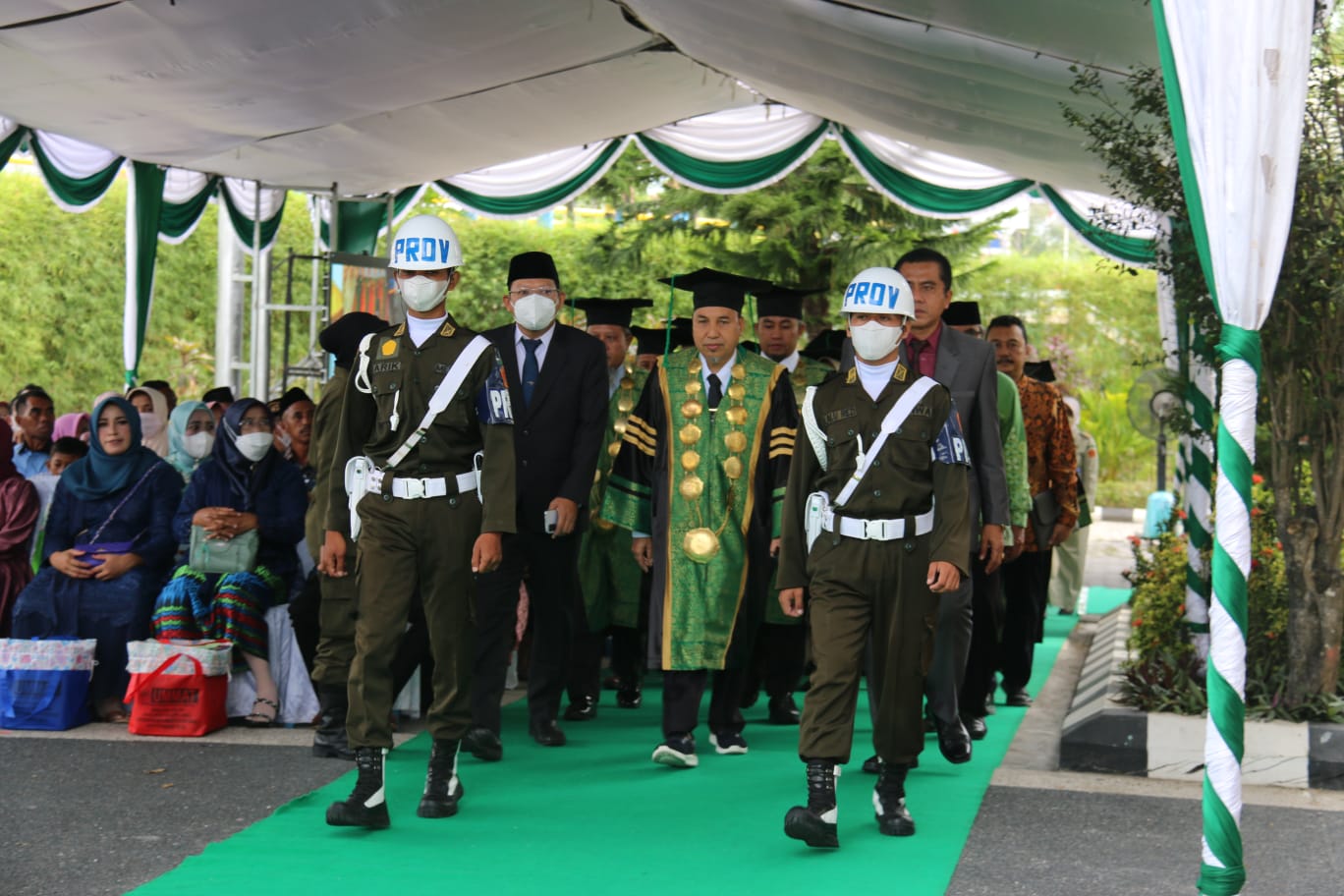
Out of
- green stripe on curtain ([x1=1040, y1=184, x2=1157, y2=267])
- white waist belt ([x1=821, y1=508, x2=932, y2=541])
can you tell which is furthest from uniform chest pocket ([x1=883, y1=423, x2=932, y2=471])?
green stripe on curtain ([x1=1040, y1=184, x2=1157, y2=267])

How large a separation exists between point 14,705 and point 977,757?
4476 millimetres

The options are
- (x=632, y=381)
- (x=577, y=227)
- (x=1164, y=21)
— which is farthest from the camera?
(x=577, y=227)

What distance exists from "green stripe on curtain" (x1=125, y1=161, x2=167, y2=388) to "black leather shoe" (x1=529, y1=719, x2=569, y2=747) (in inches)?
290

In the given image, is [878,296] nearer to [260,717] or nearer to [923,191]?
[260,717]

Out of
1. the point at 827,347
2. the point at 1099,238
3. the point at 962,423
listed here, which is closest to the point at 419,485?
the point at 962,423

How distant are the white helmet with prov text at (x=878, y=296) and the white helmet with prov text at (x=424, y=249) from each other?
1.43 metres

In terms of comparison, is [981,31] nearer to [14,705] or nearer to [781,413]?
[781,413]

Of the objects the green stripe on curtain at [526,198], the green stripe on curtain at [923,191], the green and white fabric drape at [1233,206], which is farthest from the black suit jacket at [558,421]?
the green stripe on curtain at [526,198]

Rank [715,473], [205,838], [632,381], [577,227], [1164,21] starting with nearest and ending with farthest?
Answer: 1. [1164,21]
2. [205,838]
3. [715,473]
4. [632,381]
5. [577,227]

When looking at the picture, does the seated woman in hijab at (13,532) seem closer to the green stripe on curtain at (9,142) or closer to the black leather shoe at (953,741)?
the green stripe on curtain at (9,142)

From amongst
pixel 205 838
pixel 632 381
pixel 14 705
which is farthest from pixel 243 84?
pixel 205 838

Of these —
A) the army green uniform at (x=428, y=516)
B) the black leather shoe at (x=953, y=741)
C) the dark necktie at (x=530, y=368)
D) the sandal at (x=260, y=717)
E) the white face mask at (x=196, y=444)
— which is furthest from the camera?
the white face mask at (x=196, y=444)

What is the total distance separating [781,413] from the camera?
283 inches

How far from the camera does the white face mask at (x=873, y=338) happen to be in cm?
574
